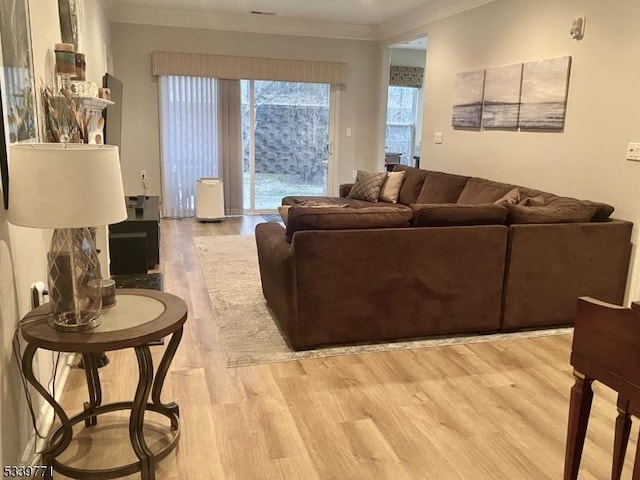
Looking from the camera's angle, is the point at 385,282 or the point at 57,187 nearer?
the point at 57,187

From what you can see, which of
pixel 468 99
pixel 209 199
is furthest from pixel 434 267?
pixel 209 199

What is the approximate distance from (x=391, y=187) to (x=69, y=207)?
4.74 m

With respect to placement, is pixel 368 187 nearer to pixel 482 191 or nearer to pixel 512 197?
pixel 482 191

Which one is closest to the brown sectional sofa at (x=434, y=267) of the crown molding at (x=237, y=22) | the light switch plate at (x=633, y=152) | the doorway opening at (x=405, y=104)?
the light switch plate at (x=633, y=152)

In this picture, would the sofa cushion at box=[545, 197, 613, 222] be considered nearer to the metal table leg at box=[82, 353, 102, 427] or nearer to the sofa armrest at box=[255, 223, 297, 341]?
the sofa armrest at box=[255, 223, 297, 341]

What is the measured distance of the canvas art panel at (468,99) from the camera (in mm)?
5113

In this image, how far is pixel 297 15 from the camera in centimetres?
685

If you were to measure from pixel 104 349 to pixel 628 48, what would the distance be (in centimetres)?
368

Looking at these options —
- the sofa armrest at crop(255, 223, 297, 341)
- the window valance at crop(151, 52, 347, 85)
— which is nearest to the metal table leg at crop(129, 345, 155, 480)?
the sofa armrest at crop(255, 223, 297, 341)

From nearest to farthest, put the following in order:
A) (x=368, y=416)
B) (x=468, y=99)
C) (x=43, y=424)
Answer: (x=43, y=424) → (x=368, y=416) → (x=468, y=99)

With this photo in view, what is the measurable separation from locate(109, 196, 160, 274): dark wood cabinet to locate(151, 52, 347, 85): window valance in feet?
9.21

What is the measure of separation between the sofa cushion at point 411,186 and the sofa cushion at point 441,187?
90 millimetres

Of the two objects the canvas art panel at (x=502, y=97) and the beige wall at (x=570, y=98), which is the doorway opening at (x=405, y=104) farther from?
the canvas art panel at (x=502, y=97)

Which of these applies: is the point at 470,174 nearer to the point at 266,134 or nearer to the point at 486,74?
the point at 486,74
